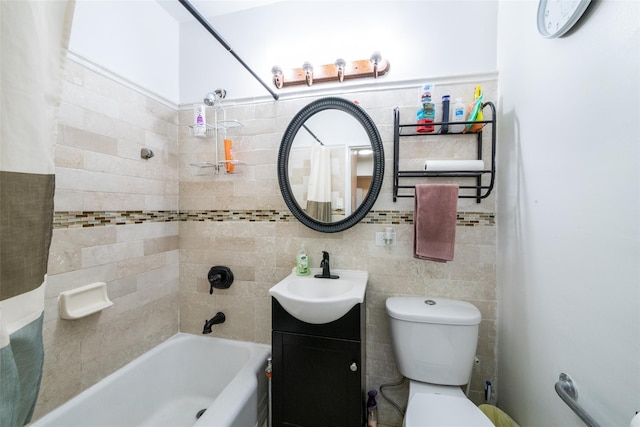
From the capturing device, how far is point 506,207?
1.26m

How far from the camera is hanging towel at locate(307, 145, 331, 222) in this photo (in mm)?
1514

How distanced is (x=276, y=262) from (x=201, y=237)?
0.59 m

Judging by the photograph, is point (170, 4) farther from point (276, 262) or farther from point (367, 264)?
point (367, 264)

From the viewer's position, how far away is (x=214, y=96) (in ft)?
5.30

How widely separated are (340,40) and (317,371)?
183cm

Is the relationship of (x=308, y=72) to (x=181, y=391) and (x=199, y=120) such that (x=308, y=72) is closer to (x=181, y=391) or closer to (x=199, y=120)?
(x=199, y=120)

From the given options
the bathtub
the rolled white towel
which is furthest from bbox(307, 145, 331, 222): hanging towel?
the bathtub

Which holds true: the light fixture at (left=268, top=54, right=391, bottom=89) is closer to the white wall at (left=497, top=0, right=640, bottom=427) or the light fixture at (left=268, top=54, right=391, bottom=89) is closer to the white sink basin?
the white wall at (left=497, top=0, right=640, bottom=427)

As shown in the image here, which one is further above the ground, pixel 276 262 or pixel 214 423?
pixel 276 262

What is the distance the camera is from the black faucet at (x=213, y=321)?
1606mm

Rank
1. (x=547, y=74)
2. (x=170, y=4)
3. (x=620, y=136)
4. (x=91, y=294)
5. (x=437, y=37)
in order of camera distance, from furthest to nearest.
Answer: (x=170, y=4) → (x=437, y=37) → (x=91, y=294) → (x=547, y=74) → (x=620, y=136)

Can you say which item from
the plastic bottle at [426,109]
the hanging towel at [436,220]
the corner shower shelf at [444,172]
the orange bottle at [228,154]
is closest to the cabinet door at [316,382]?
the hanging towel at [436,220]

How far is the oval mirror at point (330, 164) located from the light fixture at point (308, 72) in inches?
5.3

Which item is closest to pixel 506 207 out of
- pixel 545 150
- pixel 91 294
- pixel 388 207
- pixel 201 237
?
pixel 545 150
